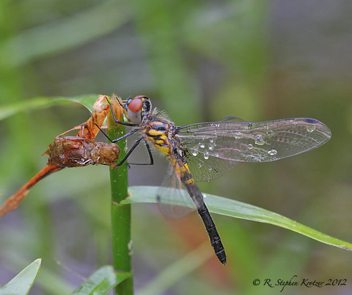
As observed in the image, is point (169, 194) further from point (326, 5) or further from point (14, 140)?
point (326, 5)

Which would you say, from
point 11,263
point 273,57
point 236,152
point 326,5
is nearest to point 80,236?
point 11,263

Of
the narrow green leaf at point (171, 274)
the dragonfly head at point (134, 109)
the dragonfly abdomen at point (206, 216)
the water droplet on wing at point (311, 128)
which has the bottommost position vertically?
the narrow green leaf at point (171, 274)

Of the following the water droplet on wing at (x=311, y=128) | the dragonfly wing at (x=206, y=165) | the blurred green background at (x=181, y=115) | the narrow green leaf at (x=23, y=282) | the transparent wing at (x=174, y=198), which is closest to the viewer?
the narrow green leaf at (x=23, y=282)

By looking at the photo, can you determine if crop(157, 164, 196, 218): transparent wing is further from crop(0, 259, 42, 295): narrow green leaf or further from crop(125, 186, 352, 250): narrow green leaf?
crop(0, 259, 42, 295): narrow green leaf

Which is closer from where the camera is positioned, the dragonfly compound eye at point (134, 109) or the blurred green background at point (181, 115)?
the dragonfly compound eye at point (134, 109)

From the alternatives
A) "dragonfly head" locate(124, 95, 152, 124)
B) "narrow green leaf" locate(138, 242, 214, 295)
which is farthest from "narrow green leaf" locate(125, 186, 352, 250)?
"narrow green leaf" locate(138, 242, 214, 295)

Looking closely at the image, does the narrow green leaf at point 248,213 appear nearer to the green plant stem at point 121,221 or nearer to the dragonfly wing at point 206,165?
the green plant stem at point 121,221

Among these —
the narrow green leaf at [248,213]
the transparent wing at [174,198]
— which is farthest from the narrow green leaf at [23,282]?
the transparent wing at [174,198]
